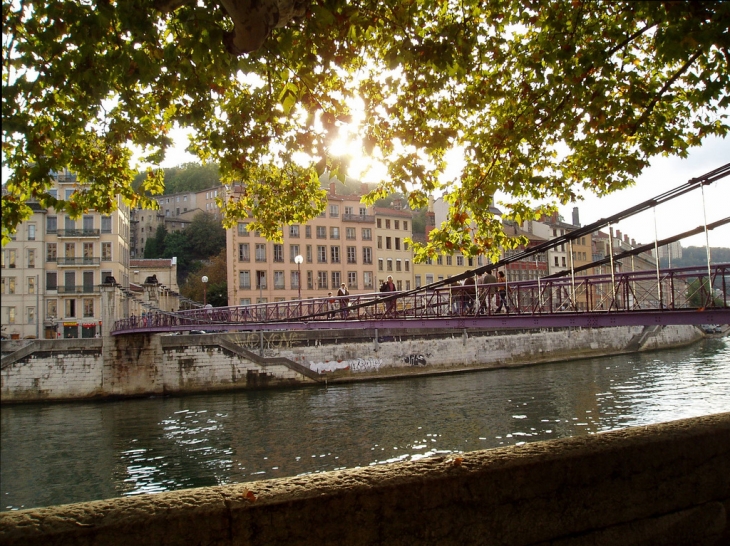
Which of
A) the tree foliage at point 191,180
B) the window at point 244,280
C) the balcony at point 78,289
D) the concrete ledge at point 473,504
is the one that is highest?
the tree foliage at point 191,180

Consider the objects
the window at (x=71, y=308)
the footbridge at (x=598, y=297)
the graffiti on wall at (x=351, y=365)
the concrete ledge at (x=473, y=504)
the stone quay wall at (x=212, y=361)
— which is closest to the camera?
the concrete ledge at (x=473, y=504)

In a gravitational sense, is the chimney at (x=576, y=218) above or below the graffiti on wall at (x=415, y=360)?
above

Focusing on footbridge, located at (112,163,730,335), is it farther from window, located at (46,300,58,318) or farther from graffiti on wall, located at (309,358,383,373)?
window, located at (46,300,58,318)

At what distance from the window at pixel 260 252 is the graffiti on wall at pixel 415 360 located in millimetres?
19177

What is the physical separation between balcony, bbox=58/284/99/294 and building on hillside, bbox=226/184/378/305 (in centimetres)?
914

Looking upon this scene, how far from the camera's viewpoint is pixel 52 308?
4397 centimetres

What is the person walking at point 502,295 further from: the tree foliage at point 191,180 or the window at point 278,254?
the tree foliage at point 191,180

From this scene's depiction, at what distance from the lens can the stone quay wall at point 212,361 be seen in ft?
92.9

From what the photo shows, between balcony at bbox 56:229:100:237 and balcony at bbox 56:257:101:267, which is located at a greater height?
balcony at bbox 56:229:100:237

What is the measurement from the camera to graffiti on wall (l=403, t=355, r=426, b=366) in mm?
33656

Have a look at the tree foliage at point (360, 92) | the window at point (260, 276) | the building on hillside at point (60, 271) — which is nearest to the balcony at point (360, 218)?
the window at point (260, 276)

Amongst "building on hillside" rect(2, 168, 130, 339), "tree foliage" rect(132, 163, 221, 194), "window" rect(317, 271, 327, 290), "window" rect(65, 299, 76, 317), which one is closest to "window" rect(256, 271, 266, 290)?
"window" rect(317, 271, 327, 290)

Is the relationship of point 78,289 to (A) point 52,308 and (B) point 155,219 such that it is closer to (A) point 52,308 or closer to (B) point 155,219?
(A) point 52,308

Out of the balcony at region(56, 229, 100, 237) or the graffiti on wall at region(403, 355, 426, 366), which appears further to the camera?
the balcony at region(56, 229, 100, 237)
